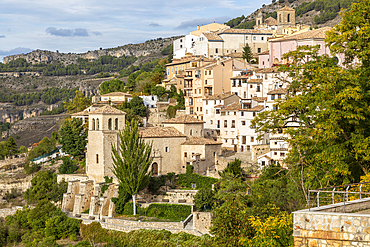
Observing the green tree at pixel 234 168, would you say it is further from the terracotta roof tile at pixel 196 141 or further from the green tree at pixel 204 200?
the terracotta roof tile at pixel 196 141

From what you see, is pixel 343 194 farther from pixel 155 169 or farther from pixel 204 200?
pixel 155 169

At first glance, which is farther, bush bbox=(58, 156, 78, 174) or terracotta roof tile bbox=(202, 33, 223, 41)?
terracotta roof tile bbox=(202, 33, 223, 41)

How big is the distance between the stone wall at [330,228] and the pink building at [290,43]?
4422cm

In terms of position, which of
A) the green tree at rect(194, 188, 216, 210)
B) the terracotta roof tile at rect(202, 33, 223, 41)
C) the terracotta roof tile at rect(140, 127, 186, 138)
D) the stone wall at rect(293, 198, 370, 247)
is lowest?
the green tree at rect(194, 188, 216, 210)

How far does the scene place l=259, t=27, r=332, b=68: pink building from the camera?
5216 centimetres

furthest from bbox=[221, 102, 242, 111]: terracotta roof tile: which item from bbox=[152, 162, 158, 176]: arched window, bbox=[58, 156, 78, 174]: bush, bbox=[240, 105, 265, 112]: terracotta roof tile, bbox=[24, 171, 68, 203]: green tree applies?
bbox=[24, 171, 68, 203]: green tree

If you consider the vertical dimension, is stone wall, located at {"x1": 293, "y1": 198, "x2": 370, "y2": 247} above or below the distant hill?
below

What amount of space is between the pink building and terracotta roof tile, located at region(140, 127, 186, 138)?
663 inches

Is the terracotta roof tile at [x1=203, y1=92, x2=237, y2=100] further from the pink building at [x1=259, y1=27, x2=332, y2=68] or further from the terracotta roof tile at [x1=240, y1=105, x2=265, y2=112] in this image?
the pink building at [x1=259, y1=27, x2=332, y2=68]

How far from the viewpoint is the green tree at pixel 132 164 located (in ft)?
120

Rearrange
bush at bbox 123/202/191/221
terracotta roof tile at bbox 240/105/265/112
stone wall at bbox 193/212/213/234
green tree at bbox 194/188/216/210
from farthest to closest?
terracotta roof tile at bbox 240/105/265/112
bush at bbox 123/202/191/221
green tree at bbox 194/188/216/210
stone wall at bbox 193/212/213/234

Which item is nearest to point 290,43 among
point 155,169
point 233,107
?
point 233,107

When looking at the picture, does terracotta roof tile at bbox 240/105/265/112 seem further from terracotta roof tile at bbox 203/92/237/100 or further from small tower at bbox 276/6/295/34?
small tower at bbox 276/6/295/34

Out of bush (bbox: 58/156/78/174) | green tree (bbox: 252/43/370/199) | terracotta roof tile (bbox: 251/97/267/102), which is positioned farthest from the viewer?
terracotta roof tile (bbox: 251/97/267/102)
